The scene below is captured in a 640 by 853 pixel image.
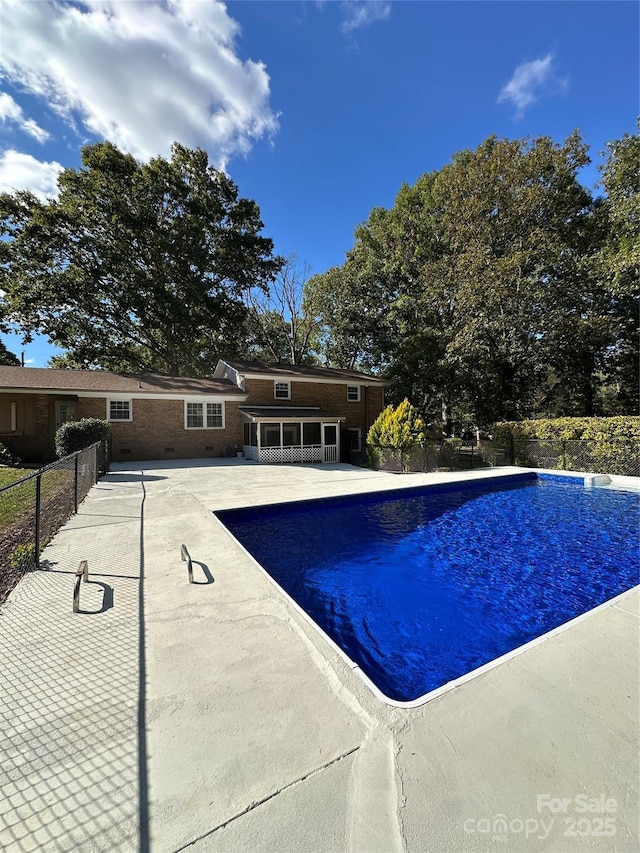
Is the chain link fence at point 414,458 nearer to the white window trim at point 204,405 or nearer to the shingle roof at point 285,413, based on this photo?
the shingle roof at point 285,413

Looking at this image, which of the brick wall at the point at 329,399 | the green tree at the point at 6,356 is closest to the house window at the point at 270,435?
the brick wall at the point at 329,399

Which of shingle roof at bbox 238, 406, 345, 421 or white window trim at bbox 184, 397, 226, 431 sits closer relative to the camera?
shingle roof at bbox 238, 406, 345, 421

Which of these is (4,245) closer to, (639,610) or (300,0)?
(300,0)

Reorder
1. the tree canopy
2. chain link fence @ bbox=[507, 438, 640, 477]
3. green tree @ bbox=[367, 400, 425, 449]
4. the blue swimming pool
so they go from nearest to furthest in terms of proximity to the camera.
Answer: the blue swimming pool
chain link fence @ bbox=[507, 438, 640, 477]
green tree @ bbox=[367, 400, 425, 449]
the tree canopy

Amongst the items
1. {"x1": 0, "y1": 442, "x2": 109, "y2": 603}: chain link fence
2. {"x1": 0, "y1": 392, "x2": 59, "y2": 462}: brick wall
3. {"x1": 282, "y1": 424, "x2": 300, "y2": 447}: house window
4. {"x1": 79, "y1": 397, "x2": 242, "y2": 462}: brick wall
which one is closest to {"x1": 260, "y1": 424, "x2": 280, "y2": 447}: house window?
{"x1": 282, "y1": 424, "x2": 300, "y2": 447}: house window

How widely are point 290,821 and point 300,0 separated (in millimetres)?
16659

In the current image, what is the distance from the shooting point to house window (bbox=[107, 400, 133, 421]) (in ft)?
54.7

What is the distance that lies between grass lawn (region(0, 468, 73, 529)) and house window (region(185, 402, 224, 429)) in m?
7.34

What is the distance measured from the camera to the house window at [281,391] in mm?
20531

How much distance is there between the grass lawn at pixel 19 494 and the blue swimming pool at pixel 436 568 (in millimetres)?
4111

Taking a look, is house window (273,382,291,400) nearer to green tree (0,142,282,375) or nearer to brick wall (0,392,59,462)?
green tree (0,142,282,375)

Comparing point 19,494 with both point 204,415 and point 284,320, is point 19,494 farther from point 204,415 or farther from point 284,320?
point 284,320

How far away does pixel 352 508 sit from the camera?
31.8 feet

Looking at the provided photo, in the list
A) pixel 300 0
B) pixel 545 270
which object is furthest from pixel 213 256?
pixel 545 270
